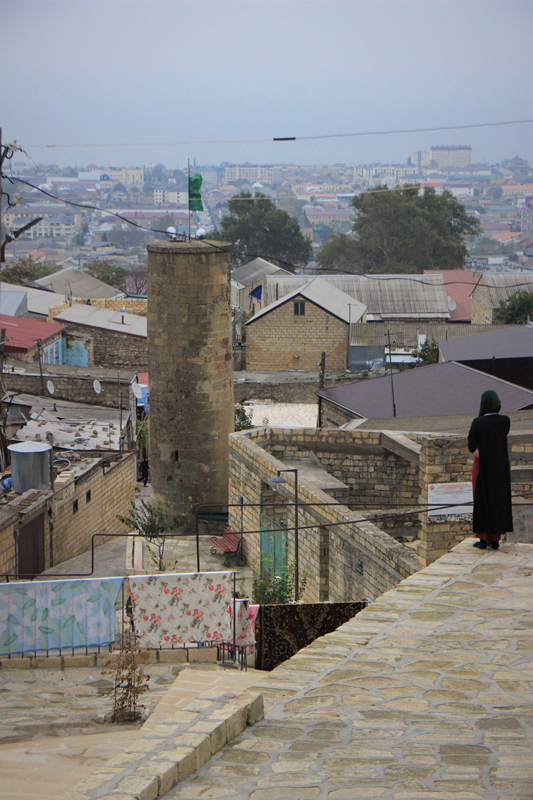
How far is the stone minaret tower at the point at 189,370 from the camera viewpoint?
17.5m

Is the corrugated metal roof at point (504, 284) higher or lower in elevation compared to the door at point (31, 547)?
higher

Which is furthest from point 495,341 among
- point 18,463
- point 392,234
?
point 392,234

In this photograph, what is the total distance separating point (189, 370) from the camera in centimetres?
1778

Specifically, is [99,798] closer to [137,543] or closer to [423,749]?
[423,749]

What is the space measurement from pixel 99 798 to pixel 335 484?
29.5 ft

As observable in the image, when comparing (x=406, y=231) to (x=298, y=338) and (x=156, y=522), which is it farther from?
(x=156, y=522)

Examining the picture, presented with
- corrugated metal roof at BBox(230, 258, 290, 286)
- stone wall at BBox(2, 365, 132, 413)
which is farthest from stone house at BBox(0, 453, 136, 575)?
corrugated metal roof at BBox(230, 258, 290, 286)

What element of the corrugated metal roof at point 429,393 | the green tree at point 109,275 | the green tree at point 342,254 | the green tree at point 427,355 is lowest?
the green tree at point 427,355

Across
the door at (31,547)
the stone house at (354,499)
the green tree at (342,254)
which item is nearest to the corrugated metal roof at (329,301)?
the stone house at (354,499)

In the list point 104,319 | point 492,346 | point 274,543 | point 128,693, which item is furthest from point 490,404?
point 104,319

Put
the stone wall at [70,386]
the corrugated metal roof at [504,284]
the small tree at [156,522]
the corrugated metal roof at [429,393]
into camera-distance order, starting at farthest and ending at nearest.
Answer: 1. the corrugated metal roof at [504,284]
2. the stone wall at [70,386]
3. the corrugated metal roof at [429,393]
4. the small tree at [156,522]

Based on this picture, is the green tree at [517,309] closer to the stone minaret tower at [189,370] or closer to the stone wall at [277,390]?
the stone wall at [277,390]

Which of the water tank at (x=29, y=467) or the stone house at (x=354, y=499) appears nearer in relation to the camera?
the stone house at (x=354, y=499)

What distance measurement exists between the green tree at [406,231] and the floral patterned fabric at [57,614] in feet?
240
